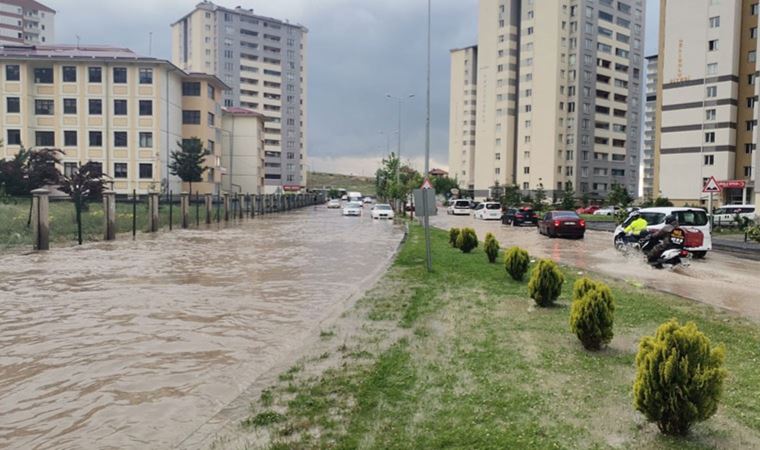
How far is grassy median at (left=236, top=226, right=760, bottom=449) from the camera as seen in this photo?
4367 millimetres

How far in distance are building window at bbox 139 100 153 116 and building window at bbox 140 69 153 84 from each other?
1.94m

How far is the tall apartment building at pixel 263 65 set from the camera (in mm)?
119875

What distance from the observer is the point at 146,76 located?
2297 inches

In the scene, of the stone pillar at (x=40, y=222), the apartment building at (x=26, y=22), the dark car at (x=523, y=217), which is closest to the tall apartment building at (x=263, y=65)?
the apartment building at (x=26, y=22)

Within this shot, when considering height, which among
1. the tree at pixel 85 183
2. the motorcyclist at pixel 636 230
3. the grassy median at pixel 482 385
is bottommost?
the grassy median at pixel 482 385

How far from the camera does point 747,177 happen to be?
6388cm

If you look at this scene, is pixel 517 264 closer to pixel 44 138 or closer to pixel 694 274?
pixel 694 274

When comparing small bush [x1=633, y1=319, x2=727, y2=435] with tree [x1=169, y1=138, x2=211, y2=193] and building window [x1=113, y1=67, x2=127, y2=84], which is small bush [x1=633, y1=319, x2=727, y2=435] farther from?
building window [x1=113, y1=67, x2=127, y2=84]

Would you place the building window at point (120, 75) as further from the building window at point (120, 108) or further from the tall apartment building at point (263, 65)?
the tall apartment building at point (263, 65)

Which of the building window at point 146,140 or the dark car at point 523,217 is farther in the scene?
the building window at point 146,140

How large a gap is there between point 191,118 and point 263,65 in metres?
61.7

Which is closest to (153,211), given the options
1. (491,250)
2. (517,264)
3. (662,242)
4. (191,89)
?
(491,250)

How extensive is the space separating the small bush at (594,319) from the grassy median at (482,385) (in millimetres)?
180

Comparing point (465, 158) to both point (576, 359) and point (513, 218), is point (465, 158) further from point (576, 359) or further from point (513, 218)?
point (576, 359)
